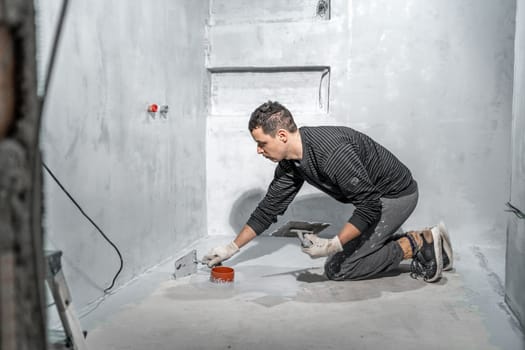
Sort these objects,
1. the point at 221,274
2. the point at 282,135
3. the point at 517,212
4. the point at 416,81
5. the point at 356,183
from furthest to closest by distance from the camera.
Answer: the point at 416,81
the point at 221,274
the point at 282,135
the point at 356,183
the point at 517,212

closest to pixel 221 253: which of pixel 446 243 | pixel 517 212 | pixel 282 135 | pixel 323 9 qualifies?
pixel 282 135

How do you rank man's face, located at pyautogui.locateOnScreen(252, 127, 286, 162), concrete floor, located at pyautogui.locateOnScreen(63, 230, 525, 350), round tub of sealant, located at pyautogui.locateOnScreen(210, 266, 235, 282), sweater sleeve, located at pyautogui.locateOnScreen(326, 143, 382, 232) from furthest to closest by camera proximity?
round tub of sealant, located at pyautogui.locateOnScreen(210, 266, 235, 282) < man's face, located at pyautogui.locateOnScreen(252, 127, 286, 162) < sweater sleeve, located at pyautogui.locateOnScreen(326, 143, 382, 232) < concrete floor, located at pyautogui.locateOnScreen(63, 230, 525, 350)

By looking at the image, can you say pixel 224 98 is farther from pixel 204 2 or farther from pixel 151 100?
pixel 151 100

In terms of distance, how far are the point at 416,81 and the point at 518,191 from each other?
1493mm

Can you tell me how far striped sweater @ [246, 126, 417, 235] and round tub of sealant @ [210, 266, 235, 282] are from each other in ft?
0.77

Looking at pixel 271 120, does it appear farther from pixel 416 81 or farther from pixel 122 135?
pixel 416 81

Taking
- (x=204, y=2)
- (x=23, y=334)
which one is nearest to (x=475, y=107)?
(x=204, y=2)

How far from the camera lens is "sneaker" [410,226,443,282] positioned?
2.27 metres

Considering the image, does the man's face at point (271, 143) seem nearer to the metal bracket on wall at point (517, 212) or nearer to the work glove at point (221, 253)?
the work glove at point (221, 253)

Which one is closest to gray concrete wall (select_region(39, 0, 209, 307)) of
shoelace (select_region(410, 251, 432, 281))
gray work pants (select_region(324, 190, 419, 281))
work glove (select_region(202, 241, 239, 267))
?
work glove (select_region(202, 241, 239, 267))

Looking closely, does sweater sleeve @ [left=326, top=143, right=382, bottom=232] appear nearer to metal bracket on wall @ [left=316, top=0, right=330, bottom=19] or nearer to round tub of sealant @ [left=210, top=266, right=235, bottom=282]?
round tub of sealant @ [left=210, top=266, right=235, bottom=282]

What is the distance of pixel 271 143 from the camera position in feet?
6.99

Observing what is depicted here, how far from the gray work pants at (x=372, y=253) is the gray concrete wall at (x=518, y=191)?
1.69ft

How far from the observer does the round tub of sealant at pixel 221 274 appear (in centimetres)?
224
